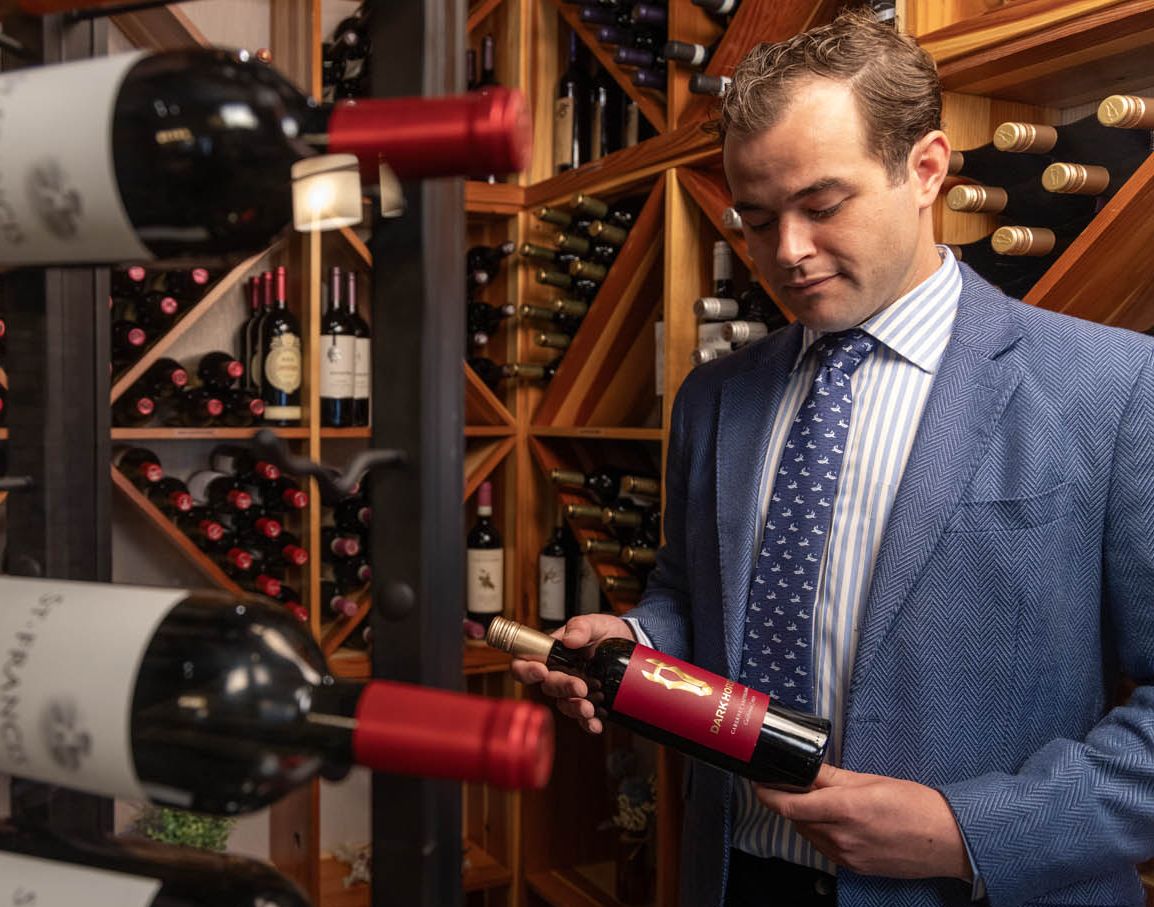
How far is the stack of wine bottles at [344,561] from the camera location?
2309mm

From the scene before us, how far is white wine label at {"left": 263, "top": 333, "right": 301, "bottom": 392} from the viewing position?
215 centimetres

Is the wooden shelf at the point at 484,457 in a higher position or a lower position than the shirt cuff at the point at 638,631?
higher

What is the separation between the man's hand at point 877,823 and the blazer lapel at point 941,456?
13 cm

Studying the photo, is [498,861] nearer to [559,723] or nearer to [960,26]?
[559,723]

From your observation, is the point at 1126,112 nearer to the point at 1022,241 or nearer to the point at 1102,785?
the point at 1022,241

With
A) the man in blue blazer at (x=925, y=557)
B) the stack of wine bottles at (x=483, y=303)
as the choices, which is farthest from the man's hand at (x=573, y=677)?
the stack of wine bottles at (x=483, y=303)

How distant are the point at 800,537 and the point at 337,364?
1.33 meters

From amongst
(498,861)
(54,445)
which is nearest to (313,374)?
(498,861)

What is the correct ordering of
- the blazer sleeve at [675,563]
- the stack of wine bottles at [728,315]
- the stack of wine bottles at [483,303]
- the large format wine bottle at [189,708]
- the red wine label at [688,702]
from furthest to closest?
the stack of wine bottles at [483,303] → the stack of wine bottles at [728,315] → the blazer sleeve at [675,563] → the red wine label at [688,702] → the large format wine bottle at [189,708]

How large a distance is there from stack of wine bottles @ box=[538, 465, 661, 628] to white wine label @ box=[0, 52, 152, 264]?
1.71 meters

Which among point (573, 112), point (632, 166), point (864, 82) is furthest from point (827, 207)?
point (573, 112)

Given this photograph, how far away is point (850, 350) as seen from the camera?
45.5 inches

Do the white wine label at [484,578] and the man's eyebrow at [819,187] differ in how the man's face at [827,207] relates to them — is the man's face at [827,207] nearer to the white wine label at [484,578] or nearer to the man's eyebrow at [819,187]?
the man's eyebrow at [819,187]

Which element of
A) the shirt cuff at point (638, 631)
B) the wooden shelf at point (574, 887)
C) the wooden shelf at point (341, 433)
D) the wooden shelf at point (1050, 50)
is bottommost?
the wooden shelf at point (574, 887)
